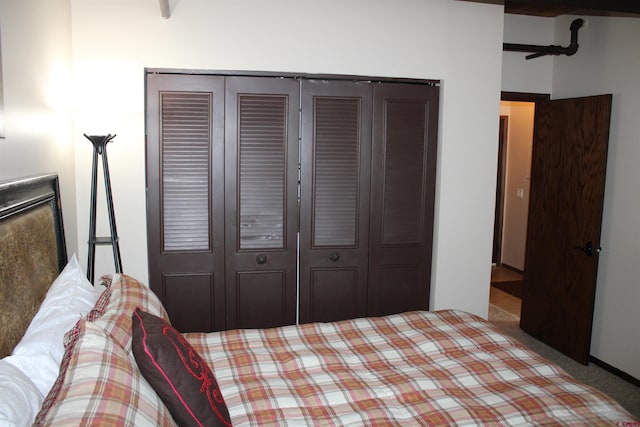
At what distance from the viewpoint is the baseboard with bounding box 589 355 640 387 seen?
11.9ft

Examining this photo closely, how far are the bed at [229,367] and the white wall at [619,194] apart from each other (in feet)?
5.78

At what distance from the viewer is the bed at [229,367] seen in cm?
135

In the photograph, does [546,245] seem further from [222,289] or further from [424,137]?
[222,289]

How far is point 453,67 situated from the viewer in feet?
11.9

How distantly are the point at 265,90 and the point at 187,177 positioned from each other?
77 centimetres

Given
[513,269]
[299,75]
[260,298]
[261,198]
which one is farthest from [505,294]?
[299,75]

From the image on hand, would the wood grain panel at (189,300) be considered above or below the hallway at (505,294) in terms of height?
above

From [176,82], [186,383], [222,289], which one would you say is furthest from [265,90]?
[186,383]

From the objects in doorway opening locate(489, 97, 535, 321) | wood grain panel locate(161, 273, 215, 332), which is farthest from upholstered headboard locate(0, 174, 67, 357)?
doorway opening locate(489, 97, 535, 321)

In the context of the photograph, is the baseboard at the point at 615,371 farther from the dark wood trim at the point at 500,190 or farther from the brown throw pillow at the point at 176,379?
the brown throw pillow at the point at 176,379

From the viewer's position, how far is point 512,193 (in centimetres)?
696

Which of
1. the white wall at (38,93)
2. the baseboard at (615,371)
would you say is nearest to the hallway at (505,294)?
the baseboard at (615,371)

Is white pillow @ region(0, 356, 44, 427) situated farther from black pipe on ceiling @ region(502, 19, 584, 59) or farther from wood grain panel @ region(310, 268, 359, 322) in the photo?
black pipe on ceiling @ region(502, 19, 584, 59)

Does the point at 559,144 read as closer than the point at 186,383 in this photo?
No
